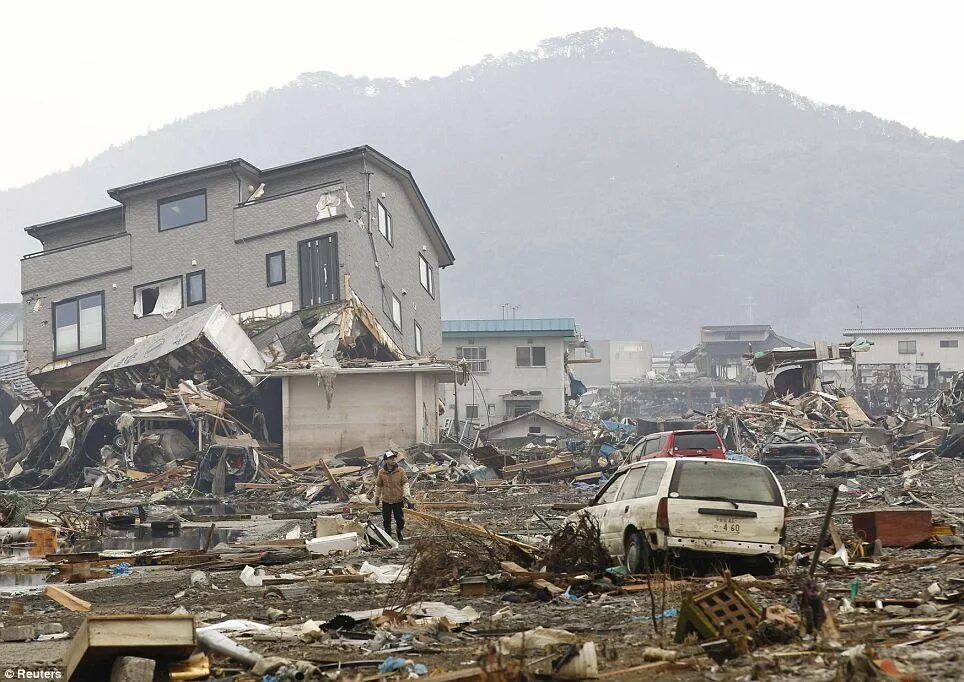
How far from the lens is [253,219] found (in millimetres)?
44969

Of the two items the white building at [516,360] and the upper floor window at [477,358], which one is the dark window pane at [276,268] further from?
the upper floor window at [477,358]

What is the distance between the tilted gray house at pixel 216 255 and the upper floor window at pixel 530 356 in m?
19.0

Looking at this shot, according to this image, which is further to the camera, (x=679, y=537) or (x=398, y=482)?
(x=398, y=482)

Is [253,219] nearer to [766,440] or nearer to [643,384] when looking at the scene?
[766,440]

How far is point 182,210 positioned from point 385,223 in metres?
7.89

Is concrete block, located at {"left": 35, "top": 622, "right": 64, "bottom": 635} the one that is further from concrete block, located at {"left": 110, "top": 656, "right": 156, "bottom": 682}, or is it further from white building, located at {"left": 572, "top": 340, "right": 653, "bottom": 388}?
white building, located at {"left": 572, "top": 340, "right": 653, "bottom": 388}

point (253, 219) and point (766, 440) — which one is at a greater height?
point (253, 219)

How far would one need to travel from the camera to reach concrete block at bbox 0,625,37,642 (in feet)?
32.1

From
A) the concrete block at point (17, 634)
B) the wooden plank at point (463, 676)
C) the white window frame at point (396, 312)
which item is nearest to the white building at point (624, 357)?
the white window frame at point (396, 312)

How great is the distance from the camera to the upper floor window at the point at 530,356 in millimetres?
68625

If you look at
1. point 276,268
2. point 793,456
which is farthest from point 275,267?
point 793,456

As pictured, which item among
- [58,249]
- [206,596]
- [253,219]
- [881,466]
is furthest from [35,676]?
[58,249]

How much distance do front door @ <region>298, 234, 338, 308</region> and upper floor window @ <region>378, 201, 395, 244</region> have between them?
371 cm

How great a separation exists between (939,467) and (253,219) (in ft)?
83.8
